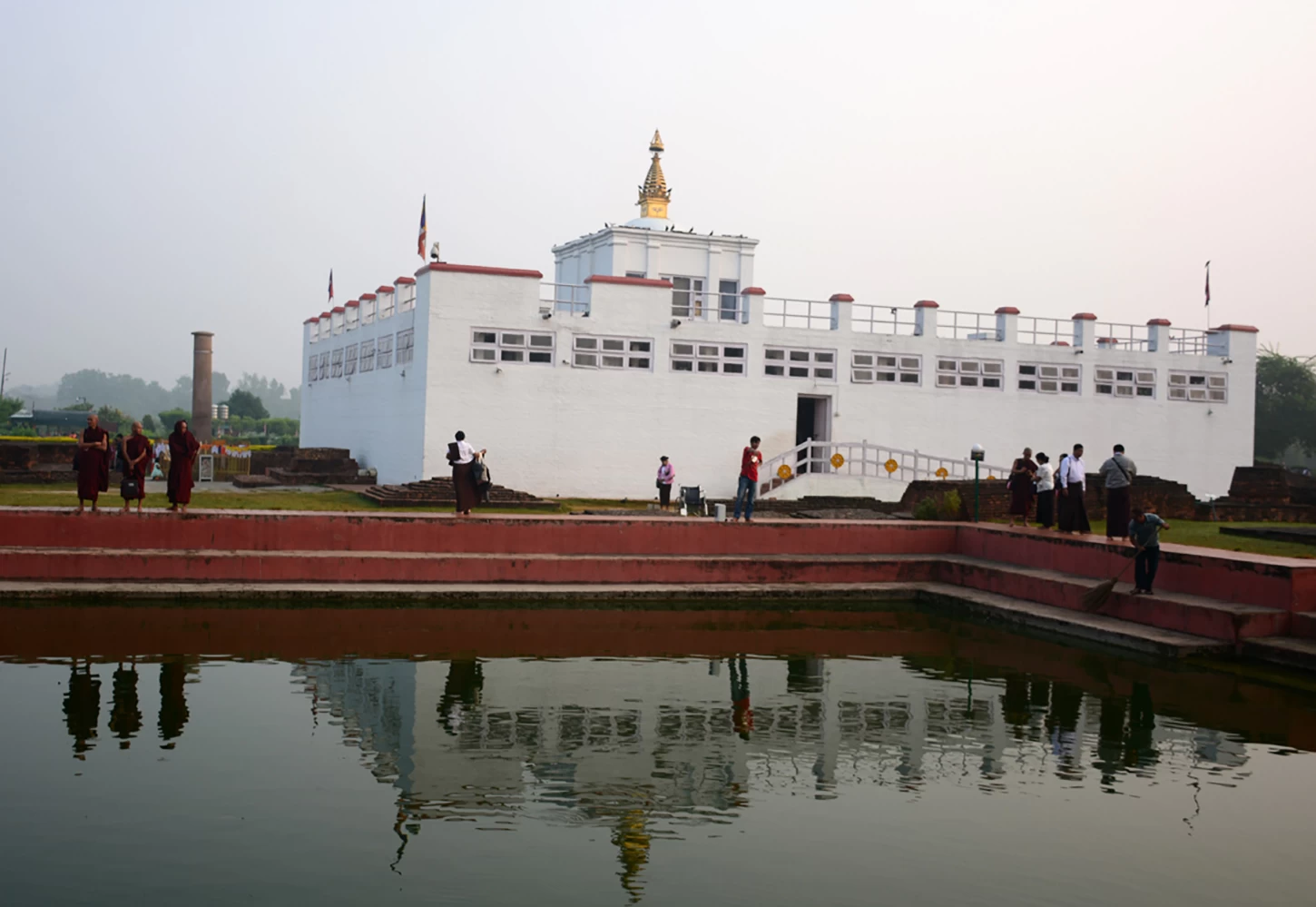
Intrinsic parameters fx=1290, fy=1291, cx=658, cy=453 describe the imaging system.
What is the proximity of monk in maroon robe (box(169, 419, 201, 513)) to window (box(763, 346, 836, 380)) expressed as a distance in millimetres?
16254

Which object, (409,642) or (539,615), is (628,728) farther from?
(539,615)

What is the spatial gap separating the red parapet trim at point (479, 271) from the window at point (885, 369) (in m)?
8.32

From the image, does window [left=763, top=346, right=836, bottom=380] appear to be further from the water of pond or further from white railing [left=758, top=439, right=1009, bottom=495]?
the water of pond

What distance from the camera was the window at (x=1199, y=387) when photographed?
34469mm

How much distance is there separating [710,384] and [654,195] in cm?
741

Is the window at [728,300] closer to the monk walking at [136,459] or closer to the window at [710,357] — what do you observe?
the window at [710,357]

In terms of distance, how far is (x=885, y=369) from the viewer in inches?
1252

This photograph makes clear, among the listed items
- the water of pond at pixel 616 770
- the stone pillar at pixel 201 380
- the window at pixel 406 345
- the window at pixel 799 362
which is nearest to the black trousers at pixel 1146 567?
the water of pond at pixel 616 770

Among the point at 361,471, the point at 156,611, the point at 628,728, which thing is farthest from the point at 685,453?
the point at 628,728

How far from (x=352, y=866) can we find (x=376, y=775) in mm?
1836

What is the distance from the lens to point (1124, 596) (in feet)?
50.3

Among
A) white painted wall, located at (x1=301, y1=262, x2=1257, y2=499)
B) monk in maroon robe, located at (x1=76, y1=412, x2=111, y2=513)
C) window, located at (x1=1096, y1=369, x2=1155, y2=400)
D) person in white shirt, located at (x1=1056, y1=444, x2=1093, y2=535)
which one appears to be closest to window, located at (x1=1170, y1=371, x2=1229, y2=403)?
white painted wall, located at (x1=301, y1=262, x2=1257, y2=499)

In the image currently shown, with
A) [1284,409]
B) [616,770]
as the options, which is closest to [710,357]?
[616,770]

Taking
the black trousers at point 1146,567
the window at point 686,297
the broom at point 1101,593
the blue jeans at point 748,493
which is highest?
the window at point 686,297
